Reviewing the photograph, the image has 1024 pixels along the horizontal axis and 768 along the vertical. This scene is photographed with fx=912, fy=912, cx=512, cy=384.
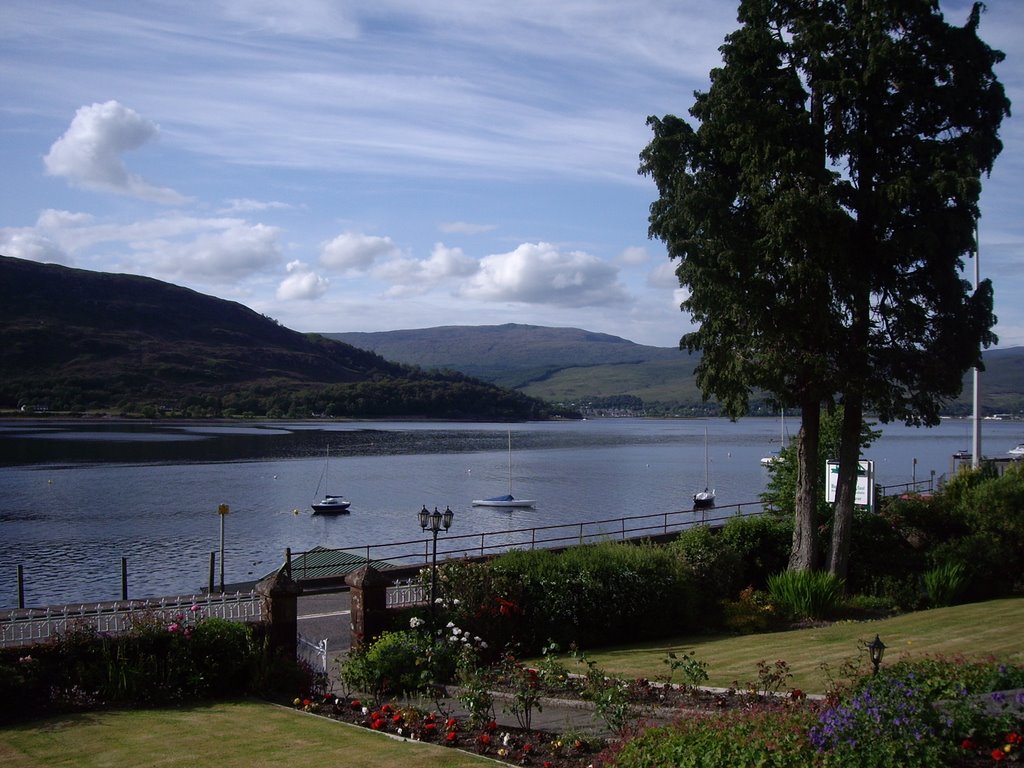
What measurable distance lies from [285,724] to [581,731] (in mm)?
3624

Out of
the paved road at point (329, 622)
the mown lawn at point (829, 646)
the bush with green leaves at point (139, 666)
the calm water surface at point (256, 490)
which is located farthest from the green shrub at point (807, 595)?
the calm water surface at point (256, 490)

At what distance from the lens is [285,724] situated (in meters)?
10.8

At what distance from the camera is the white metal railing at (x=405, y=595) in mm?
15750

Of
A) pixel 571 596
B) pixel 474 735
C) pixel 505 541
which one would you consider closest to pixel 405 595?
pixel 571 596

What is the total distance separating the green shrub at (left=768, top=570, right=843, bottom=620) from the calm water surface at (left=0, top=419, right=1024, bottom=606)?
24.9 metres

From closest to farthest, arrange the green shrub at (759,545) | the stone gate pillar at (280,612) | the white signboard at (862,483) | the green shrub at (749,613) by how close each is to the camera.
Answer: the stone gate pillar at (280,612) → the green shrub at (749,613) → the green shrub at (759,545) → the white signboard at (862,483)

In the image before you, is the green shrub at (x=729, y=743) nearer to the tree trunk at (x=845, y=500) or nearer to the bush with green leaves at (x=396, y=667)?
the bush with green leaves at (x=396, y=667)

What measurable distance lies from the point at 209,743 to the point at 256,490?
69410 mm

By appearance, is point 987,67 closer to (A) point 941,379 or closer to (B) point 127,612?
(A) point 941,379

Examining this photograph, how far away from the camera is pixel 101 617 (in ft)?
42.1

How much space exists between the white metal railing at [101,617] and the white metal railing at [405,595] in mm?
2345

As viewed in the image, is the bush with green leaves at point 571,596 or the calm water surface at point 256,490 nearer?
the bush with green leaves at point 571,596

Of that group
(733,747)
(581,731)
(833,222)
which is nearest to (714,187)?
(833,222)

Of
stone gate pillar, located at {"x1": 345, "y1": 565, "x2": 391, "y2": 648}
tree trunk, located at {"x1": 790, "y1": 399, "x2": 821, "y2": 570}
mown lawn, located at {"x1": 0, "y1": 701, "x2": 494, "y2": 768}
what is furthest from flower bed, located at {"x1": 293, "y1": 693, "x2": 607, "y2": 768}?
tree trunk, located at {"x1": 790, "y1": 399, "x2": 821, "y2": 570}
